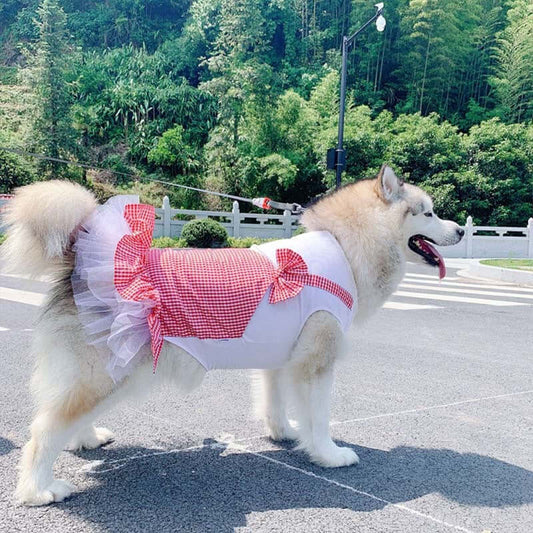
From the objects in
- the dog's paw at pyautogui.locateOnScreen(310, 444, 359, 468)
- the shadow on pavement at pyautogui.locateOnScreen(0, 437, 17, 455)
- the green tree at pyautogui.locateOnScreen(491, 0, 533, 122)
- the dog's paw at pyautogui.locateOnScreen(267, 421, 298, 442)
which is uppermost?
the green tree at pyautogui.locateOnScreen(491, 0, 533, 122)

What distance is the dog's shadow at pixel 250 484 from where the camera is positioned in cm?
257

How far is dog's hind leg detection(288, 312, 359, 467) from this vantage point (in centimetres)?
310

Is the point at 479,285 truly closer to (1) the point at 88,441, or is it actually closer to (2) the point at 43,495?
(1) the point at 88,441

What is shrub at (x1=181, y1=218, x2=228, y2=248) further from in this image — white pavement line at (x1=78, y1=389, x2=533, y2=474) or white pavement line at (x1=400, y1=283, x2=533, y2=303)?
white pavement line at (x1=78, y1=389, x2=533, y2=474)

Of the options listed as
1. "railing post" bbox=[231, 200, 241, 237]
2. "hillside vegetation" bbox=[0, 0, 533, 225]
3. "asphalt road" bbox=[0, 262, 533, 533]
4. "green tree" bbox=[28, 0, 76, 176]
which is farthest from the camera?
"hillside vegetation" bbox=[0, 0, 533, 225]

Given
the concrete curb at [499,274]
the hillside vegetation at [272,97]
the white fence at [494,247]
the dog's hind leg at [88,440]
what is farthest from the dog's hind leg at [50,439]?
the hillside vegetation at [272,97]

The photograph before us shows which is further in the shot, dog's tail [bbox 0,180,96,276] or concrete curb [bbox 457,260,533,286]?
concrete curb [bbox 457,260,533,286]

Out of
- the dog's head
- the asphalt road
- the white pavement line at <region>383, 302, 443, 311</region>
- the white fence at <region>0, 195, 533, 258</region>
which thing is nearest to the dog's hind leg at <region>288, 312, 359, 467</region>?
the asphalt road

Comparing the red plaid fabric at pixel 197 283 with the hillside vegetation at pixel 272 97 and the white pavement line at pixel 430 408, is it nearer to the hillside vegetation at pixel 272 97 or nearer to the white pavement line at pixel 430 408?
the white pavement line at pixel 430 408

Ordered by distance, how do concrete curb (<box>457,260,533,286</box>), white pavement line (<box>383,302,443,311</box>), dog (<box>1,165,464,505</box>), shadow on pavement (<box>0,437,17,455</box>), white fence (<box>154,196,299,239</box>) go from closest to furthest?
dog (<box>1,165,464,505</box>) → shadow on pavement (<box>0,437,17,455</box>) → white pavement line (<box>383,302,443,311</box>) → concrete curb (<box>457,260,533,286</box>) → white fence (<box>154,196,299,239</box>)

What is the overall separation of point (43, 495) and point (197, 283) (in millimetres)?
1174

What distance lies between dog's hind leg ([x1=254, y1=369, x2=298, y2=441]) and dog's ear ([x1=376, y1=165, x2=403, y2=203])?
1199mm

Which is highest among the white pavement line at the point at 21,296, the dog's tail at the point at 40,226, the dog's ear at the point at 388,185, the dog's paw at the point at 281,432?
the dog's ear at the point at 388,185

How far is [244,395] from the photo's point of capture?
4.42m
